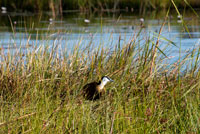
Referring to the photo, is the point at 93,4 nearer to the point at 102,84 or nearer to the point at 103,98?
the point at 103,98

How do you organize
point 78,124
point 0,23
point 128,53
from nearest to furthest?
point 78,124 → point 128,53 → point 0,23

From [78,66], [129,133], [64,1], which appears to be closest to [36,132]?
[129,133]

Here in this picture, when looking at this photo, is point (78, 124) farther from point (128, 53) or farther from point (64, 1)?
point (64, 1)

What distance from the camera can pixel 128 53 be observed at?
194 inches

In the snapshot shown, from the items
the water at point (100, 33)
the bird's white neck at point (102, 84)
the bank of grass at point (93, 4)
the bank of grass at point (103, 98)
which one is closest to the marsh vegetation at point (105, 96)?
the bank of grass at point (103, 98)

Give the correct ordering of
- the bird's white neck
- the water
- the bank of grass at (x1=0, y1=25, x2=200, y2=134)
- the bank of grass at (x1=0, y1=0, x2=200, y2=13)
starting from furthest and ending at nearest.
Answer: the bank of grass at (x1=0, y1=0, x2=200, y2=13) < the water < the bird's white neck < the bank of grass at (x1=0, y1=25, x2=200, y2=134)

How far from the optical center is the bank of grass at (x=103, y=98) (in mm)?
3023

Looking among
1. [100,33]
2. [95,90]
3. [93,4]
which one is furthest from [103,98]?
[93,4]

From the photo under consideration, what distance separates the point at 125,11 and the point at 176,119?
17.3 m

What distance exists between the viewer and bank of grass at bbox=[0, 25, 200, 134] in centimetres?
302

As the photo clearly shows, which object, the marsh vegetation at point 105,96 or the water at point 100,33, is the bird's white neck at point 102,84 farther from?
the water at point 100,33

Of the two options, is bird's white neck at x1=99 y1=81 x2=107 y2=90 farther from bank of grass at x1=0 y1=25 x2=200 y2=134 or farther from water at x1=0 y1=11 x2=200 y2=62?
water at x1=0 y1=11 x2=200 y2=62

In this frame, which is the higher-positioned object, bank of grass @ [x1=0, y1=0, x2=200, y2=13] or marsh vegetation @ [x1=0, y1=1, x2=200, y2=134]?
marsh vegetation @ [x1=0, y1=1, x2=200, y2=134]

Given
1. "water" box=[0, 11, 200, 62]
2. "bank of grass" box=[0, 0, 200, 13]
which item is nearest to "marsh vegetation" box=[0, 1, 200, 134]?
"water" box=[0, 11, 200, 62]
